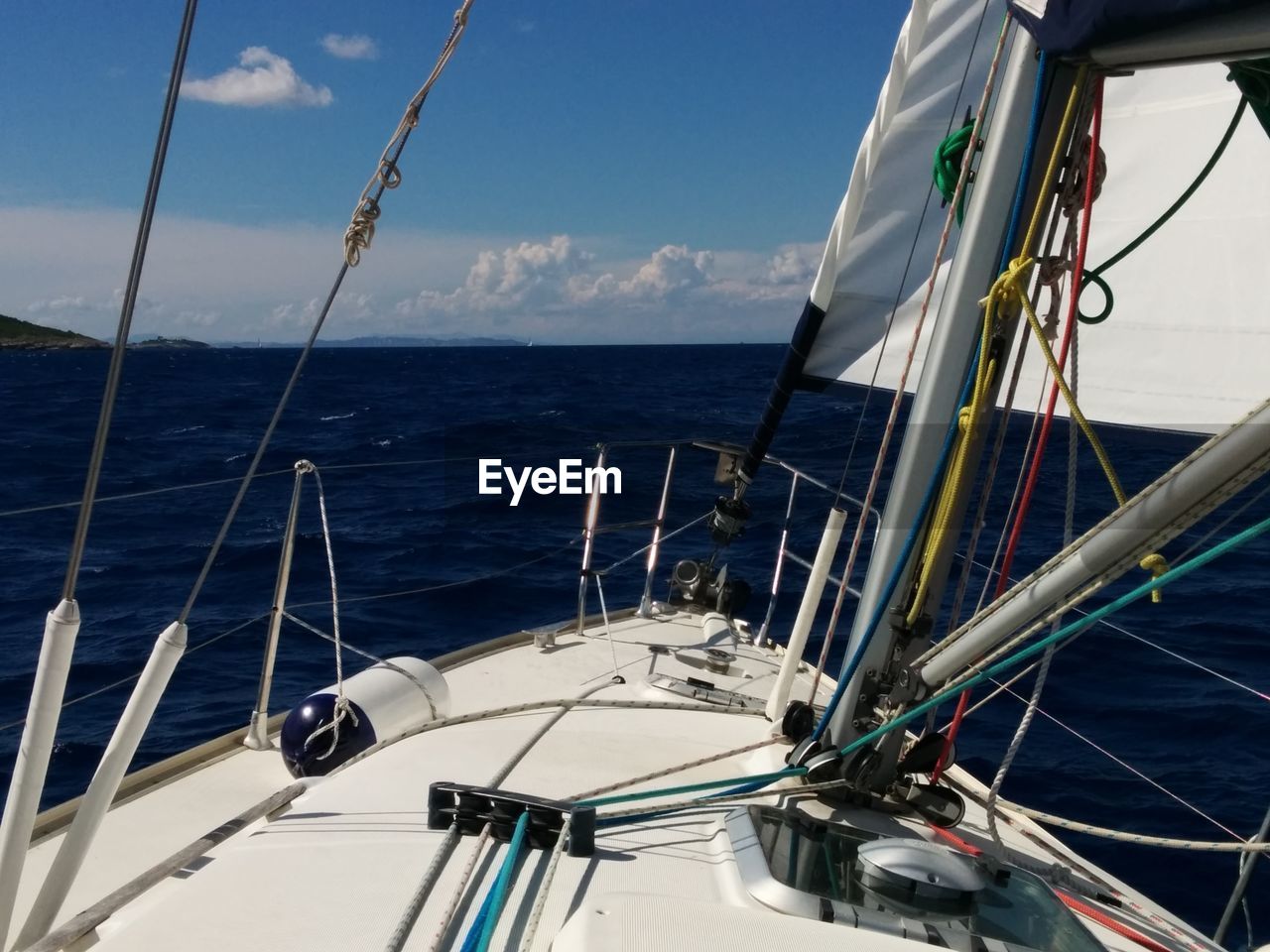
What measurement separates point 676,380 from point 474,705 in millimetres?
39190

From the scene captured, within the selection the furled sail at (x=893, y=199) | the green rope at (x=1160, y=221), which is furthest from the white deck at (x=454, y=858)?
the furled sail at (x=893, y=199)

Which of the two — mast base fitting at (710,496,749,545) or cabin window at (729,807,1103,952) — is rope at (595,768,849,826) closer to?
cabin window at (729,807,1103,952)

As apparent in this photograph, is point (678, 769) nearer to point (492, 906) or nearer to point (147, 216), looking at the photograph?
point (492, 906)

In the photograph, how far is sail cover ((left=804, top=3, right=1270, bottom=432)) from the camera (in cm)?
326

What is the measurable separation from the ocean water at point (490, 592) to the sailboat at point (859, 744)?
819 millimetres

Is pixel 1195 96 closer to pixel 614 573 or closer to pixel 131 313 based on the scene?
pixel 131 313

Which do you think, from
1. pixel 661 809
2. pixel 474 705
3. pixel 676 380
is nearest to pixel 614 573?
pixel 474 705

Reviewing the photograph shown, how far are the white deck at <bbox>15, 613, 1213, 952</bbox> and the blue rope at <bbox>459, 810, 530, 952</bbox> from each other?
4 cm

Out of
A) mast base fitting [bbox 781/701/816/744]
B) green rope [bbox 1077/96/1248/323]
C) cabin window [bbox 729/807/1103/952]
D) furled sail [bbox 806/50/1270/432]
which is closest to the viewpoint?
cabin window [bbox 729/807/1103/952]

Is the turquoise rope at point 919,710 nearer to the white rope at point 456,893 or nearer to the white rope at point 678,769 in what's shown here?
the white rope at point 678,769

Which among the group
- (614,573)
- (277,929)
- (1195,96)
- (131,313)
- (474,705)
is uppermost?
(1195,96)

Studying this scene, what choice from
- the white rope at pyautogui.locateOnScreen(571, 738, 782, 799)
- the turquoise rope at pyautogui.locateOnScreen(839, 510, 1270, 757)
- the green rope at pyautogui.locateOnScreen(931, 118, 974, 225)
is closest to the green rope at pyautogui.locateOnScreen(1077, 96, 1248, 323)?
the green rope at pyautogui.locateOnScreen(931, 118, 974, 225)

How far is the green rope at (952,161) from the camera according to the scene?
231 cm

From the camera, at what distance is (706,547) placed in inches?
405
